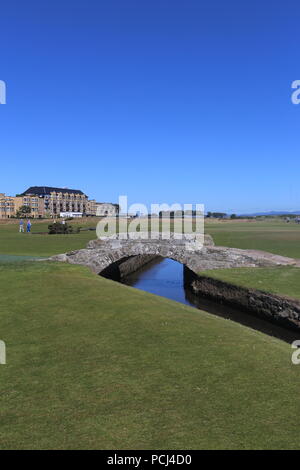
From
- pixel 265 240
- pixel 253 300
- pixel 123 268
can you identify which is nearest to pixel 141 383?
pixel 253 300

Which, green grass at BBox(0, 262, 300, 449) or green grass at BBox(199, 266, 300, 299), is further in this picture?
green grass at BBox(199, 266, 300, 299)

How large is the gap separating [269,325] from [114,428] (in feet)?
48.5

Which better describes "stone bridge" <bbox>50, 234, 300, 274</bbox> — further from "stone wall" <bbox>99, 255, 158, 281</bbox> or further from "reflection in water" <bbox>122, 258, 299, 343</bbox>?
"stone wall" <bbox>99, 255, 158, 281</bbox>

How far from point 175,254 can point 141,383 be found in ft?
75.5

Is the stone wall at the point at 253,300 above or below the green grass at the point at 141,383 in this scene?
below

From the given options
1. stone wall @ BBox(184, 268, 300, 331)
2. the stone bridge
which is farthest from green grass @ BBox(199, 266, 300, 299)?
the stone bridge

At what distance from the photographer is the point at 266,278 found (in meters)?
23.6

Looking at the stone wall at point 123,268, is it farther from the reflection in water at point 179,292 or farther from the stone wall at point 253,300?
the stone wall at point 253,300

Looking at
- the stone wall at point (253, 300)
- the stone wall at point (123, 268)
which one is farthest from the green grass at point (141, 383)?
the stone wall at point (123, 268)

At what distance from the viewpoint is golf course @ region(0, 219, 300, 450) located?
6359 millimetres

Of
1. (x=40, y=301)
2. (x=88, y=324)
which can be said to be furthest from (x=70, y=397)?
(x=40, y=301)

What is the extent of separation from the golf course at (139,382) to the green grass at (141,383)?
0.08 feet

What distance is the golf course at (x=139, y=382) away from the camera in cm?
636

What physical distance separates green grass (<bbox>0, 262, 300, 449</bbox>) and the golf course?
2cm
